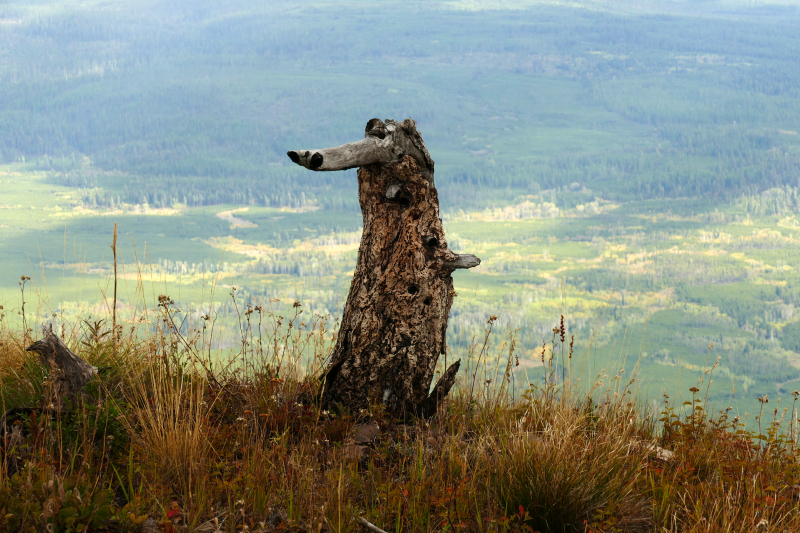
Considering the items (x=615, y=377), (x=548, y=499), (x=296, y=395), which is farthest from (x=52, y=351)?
(x=615, y=377)

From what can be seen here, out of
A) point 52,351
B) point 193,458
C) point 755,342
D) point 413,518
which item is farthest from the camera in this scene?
point 755,342

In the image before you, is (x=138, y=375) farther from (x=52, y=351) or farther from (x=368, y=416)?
(x=368, y=416)

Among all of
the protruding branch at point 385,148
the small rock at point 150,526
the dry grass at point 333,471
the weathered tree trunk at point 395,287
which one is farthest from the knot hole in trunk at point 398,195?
the small rock at point 150,526

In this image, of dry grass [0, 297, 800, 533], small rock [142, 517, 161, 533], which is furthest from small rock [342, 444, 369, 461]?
small rock [142, 517, 161, 533]

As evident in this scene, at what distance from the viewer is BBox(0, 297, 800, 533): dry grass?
345 cm

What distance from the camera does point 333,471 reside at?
3752mm

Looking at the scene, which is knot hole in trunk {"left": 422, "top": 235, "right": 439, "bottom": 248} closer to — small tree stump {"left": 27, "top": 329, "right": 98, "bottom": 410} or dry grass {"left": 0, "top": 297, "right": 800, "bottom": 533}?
dry grass {"left": 0, "top": 297, "right": 800, "bottom": 533}

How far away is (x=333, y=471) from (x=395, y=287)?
65.4 inches

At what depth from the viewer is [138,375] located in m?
4.60

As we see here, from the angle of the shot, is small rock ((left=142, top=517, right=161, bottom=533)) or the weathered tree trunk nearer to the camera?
small rock ((left=142, top=517, right=161, bottom=533))

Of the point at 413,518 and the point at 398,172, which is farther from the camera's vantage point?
the point at 398,172

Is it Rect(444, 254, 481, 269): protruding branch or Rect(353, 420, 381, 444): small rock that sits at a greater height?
Rect(444, 254, 481, 269): protruding branch

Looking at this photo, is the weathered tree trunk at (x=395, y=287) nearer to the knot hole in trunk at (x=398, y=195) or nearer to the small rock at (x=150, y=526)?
the knot hole in trunk at (x=398, y=195)

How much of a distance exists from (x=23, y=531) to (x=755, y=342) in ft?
733
